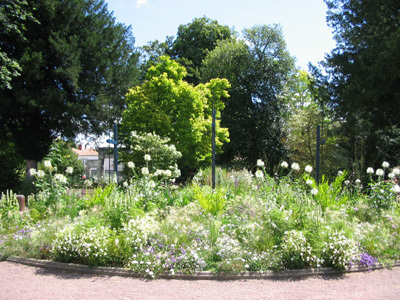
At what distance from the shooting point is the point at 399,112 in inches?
605

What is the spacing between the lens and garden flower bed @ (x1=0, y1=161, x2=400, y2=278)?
4855 millimetres

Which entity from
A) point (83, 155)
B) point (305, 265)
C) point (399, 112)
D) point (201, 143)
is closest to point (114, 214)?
point (305, 265)

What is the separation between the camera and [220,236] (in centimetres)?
554

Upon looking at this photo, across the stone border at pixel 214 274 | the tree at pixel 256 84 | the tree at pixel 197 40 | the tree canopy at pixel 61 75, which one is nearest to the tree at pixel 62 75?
the tree canopy at pixel 61 75

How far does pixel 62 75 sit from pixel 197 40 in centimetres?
1398

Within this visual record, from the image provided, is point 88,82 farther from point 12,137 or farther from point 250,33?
point 250,33

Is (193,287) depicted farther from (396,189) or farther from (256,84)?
(256,84)

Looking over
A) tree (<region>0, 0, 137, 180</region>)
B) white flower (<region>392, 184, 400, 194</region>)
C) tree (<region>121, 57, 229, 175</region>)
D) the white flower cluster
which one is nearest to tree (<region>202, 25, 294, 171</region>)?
tree (<region>121, 57, 229, 175</region>)

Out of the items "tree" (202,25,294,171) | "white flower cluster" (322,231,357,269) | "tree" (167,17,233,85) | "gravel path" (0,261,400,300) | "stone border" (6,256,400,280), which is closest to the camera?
"gravel path" (0,261,400,300)

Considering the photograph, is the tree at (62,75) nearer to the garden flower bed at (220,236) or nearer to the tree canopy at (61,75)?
the tree canopy at (61,75)

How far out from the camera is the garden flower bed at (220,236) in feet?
15.9

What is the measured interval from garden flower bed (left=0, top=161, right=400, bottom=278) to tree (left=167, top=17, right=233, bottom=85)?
20071 mm

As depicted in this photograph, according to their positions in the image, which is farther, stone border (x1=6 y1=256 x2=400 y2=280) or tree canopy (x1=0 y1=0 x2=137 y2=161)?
tree canopy (x1=0 y1=0 x2=137 y2=161)

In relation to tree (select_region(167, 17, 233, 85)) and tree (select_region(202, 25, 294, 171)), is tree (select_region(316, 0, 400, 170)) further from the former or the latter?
tree (select_region(167, 17, 233, 85))
